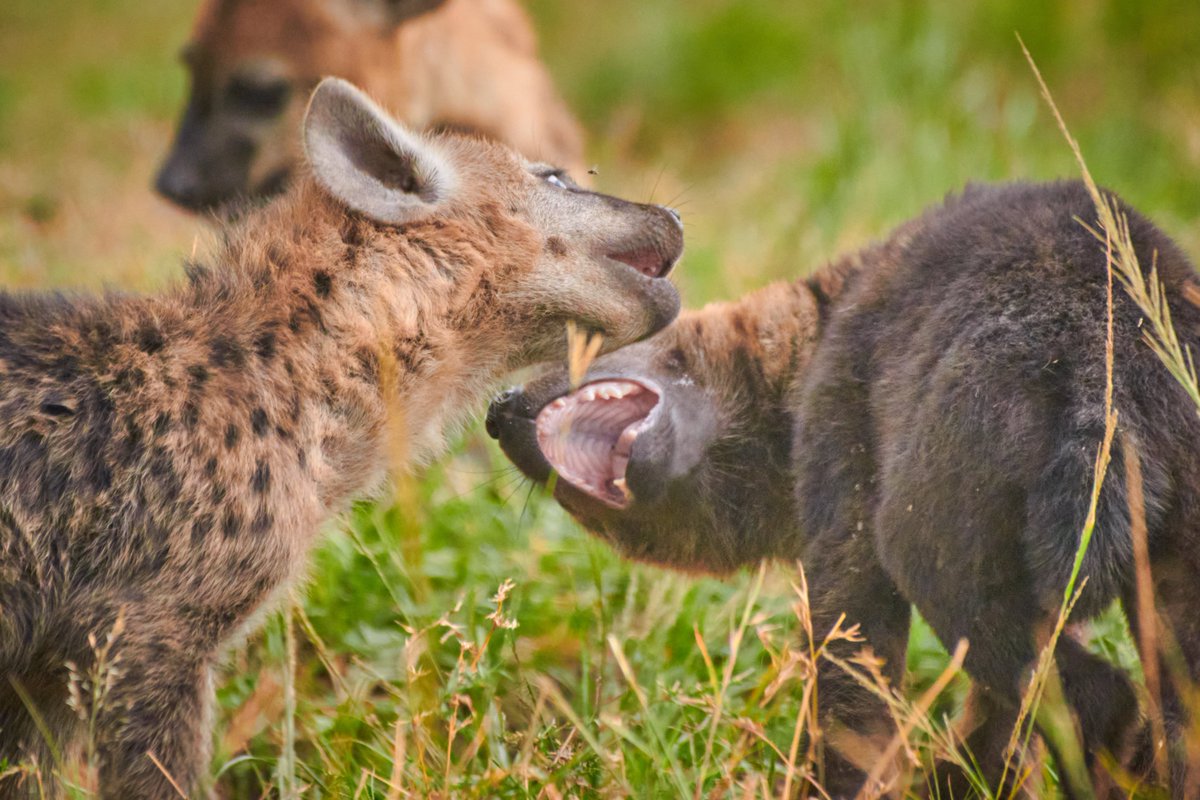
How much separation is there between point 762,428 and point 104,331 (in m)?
1.60

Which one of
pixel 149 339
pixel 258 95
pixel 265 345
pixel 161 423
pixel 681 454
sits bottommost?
pixel 161 423

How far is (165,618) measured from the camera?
8.42 feet

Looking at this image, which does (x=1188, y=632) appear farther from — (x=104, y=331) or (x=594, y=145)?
(x=594, y=145)

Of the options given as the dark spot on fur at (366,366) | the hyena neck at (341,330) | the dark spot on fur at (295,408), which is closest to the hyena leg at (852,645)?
the hyena neck at (341,330)

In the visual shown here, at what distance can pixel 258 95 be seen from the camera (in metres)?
5.64

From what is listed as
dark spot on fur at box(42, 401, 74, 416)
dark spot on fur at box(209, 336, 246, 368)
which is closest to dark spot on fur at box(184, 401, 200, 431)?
dark spot on fur at box(209, 336, 246, 368)

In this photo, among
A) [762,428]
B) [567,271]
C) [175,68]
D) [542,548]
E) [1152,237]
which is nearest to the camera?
[1152,237]

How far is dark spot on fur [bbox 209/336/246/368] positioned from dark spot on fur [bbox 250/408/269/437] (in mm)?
114

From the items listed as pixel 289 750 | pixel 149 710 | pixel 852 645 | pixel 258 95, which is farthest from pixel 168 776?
pixel 258 95

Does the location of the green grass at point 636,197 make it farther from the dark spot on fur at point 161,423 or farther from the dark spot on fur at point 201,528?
the dark spot on fur at point 161,423

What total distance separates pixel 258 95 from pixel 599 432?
282 cm

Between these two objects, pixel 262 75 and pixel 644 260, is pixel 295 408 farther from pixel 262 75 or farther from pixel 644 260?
pixel 262 75

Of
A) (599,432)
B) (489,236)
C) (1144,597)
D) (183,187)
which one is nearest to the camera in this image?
(1144,597)

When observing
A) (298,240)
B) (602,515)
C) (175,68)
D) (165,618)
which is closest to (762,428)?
(602,515)
